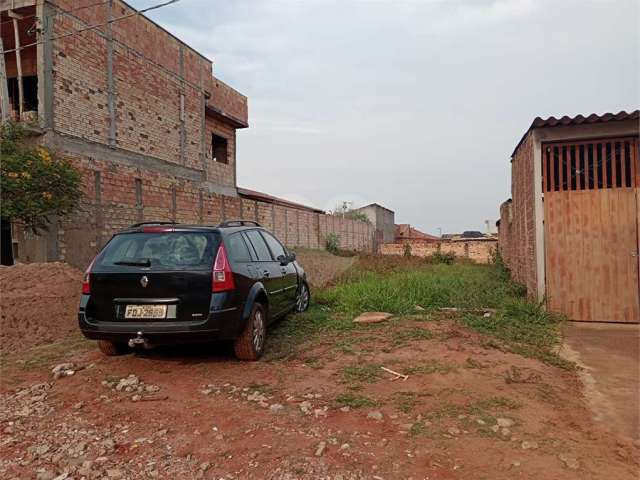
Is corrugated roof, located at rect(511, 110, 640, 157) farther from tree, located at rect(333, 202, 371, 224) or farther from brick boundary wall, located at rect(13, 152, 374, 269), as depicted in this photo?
tree, located at rect(333, 202, 371, 224)

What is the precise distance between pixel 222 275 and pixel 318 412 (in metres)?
1.63

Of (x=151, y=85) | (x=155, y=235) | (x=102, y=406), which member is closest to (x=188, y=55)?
(x=151, y=85)

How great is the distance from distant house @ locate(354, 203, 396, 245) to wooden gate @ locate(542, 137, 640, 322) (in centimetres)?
3093

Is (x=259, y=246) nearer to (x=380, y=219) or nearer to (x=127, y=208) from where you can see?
(x=127, y=208)

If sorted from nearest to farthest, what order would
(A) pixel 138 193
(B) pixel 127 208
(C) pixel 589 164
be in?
(C) pixel 589 164
(B) pixel 127 208
(A) pixel 138 193

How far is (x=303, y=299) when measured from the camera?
718 cm

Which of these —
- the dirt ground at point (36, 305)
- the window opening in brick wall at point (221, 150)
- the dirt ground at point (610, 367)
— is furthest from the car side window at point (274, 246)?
the window opening in brick wall at point (221, 150)

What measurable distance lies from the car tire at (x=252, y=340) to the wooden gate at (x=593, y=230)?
15.4 ft

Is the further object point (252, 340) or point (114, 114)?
point (114, 114)

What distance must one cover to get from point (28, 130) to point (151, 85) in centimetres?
555

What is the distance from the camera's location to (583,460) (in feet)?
8.24

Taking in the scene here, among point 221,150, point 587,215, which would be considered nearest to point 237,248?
point 587,215

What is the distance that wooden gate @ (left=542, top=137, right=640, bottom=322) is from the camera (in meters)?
6.35

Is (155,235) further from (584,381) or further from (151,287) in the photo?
(584,381)
